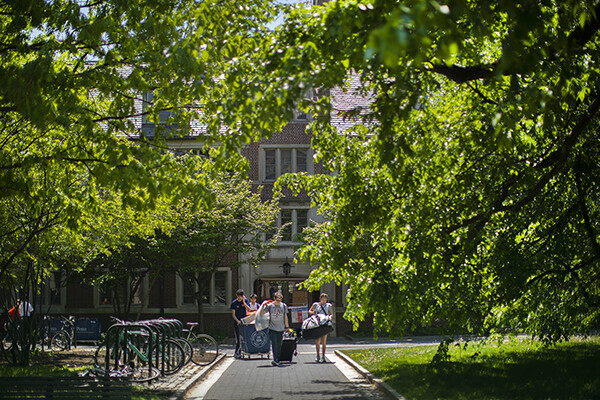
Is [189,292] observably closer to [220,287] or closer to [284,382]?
[220,287]

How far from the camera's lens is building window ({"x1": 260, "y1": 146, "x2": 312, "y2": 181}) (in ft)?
115

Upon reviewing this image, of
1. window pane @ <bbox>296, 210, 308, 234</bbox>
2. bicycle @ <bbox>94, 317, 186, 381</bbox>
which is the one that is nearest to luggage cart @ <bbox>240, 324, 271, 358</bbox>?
bicycle @ <bbox>94, 317, 186, 381</bbox>

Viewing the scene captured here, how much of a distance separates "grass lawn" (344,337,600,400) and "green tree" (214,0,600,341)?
846 mm

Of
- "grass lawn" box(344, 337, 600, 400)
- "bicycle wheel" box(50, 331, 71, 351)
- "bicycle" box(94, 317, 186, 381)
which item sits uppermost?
"bicycle" box(94, 317, 186, 381)

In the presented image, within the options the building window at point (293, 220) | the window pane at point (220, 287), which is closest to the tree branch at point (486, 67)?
the building window at point (293, 220)

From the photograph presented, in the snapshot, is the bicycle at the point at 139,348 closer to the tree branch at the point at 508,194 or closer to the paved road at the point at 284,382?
the paved road at the point at 284,382

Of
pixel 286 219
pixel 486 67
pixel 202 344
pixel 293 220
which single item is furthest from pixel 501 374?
pixel 286 219

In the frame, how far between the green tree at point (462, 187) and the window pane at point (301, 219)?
2102 cm

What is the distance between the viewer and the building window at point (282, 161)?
3500cm

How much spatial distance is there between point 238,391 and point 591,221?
664cm

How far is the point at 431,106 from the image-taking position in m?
11.1

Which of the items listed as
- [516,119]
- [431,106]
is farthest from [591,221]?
[516,119]

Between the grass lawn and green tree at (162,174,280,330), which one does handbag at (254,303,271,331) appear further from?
green tree at (162,174,280,330)

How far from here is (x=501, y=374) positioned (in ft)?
42.5
